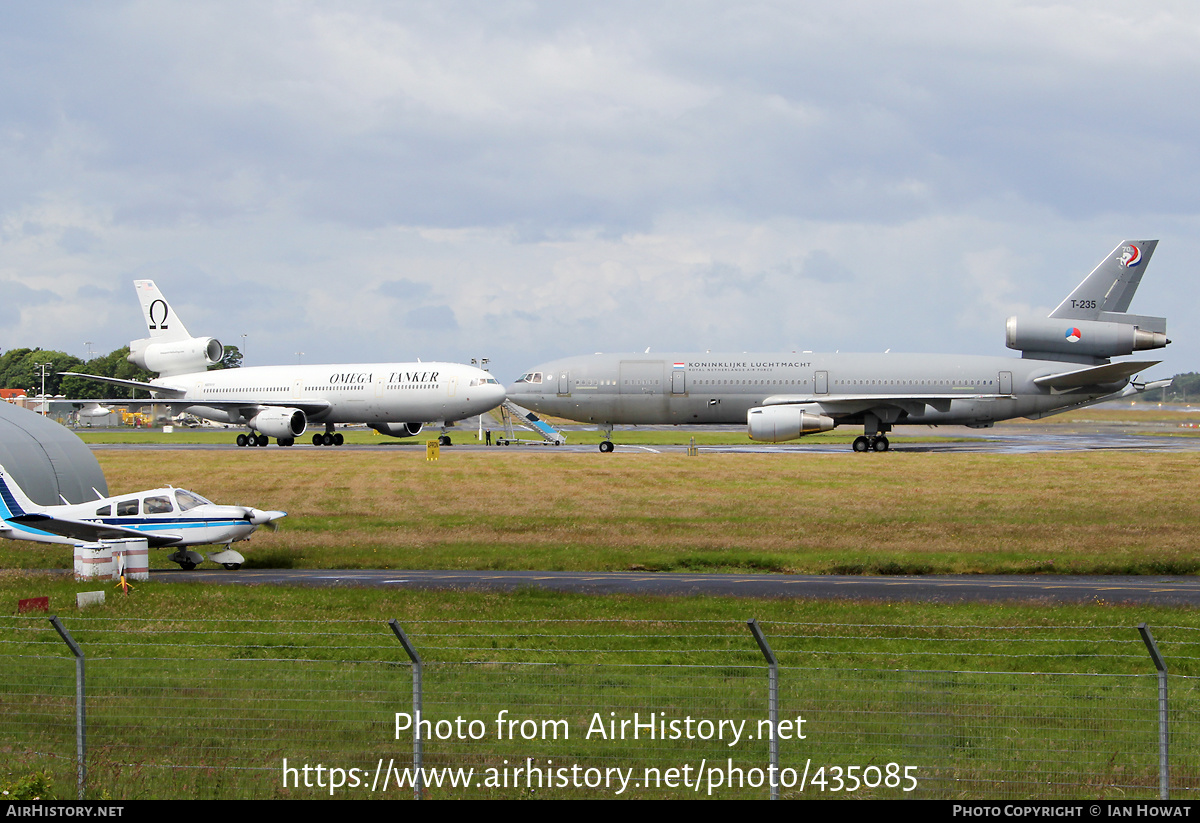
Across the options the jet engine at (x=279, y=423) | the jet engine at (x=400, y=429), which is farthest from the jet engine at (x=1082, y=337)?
the jet engine at (x=279, y=423)

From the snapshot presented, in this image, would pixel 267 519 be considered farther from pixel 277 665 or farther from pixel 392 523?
pixel 277 665

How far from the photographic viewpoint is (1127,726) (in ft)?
42.2

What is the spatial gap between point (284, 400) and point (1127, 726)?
6740 cm

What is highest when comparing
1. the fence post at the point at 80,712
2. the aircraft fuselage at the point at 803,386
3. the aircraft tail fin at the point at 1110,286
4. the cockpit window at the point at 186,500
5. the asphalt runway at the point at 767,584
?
the aircraft tail fin at the point at 1110,286

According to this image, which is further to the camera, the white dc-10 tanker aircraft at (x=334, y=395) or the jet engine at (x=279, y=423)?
the jet engine at (x=279, y=423)

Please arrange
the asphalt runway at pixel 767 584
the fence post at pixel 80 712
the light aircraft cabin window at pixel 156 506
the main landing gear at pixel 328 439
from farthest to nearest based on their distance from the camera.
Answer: the main landing gear at pixel 328 439, the light aircraft cabin window at pixel 156 506, the asphalt runway at pixel 767 584, the fence post at pixel 80 712

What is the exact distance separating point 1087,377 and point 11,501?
55.4 meters


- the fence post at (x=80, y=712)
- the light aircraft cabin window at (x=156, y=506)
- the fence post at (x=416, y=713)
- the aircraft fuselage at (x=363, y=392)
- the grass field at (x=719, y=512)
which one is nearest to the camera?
the fence post at (x=416, y=713)

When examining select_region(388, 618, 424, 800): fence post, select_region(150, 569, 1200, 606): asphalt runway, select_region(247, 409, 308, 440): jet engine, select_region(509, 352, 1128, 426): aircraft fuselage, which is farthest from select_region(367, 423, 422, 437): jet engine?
select_region(388, 618, 424, 800): fence post

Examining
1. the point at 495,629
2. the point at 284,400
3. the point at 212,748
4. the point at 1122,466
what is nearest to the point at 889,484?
the point at 1122,466

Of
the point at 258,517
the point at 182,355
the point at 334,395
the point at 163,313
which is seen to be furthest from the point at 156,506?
the point at 163,313

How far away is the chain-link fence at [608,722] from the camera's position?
33.1 ft

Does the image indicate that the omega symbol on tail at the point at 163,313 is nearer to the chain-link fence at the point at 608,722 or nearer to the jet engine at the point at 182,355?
the jet engine at the point at 182,355

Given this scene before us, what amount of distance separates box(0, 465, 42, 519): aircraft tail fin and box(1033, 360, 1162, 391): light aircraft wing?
5321 cm
